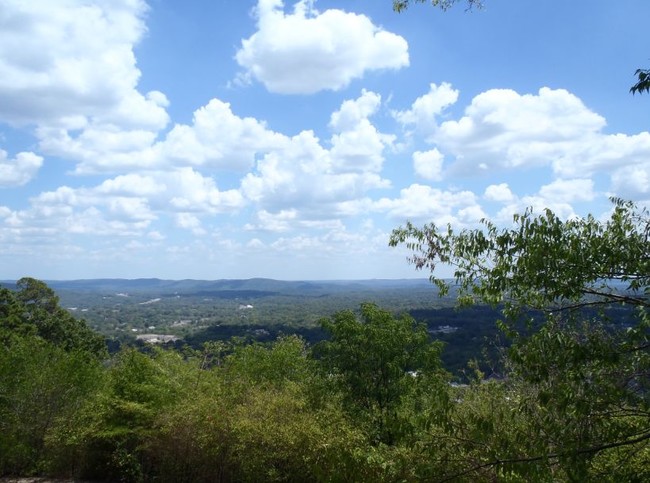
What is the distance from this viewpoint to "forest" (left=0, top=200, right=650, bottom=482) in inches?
155

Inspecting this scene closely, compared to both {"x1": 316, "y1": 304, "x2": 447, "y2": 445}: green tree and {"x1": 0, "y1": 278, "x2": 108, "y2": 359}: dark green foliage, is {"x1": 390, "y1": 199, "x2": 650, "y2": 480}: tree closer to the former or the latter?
{"x1": 316, "y1": 304, "x2": 447, "y2": 445}: green tree

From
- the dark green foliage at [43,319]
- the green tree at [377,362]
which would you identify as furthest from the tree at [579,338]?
the dark green foliage at [43,319]

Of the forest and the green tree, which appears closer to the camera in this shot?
the forest

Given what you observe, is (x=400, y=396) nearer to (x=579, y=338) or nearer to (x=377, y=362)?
(x=377, y=362)

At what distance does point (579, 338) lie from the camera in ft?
14.2

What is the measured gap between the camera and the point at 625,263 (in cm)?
396

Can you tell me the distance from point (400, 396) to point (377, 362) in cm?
103

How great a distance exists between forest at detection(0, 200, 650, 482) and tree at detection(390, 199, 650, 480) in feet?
0.05

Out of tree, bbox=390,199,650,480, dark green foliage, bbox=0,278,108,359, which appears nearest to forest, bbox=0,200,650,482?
tree, bbox=390,199,650,480

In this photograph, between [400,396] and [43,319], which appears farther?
[43,319]

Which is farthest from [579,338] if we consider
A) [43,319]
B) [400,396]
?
[43,319]

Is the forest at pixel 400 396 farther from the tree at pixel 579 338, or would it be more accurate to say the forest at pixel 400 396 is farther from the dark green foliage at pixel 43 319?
the dark green foliage at pixel 43 319

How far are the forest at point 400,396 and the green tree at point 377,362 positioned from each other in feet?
0.17

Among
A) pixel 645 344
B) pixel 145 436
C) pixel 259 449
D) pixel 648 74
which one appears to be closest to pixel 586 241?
pixel 645 344
